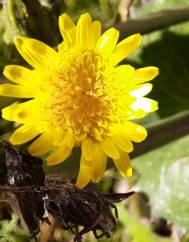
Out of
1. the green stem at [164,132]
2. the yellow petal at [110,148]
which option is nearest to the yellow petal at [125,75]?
the yellow petal at [110,148]

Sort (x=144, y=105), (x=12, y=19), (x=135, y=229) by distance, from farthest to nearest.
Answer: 1. (x=135, y=229)
2. (x=12, y=19)
3. (x=144, y=105)

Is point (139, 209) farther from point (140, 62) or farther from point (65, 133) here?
point (65, 133)

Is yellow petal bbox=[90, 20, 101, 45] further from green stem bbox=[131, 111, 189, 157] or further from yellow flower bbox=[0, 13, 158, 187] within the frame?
green stem bbox=[131, 111, 189, 157]

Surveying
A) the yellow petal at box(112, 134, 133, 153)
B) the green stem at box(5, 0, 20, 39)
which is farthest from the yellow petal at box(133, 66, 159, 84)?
the green stem at box(5, 0, 20, 39)

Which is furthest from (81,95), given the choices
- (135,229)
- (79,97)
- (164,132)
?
(135,229)

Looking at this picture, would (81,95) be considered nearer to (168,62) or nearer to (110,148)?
(110,148)

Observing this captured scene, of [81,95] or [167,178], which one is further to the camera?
[167,178]

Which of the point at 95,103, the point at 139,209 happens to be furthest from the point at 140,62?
the point at 95,103

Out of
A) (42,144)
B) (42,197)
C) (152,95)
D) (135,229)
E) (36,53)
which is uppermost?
(36,53)
